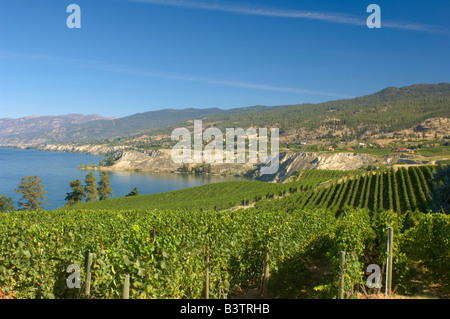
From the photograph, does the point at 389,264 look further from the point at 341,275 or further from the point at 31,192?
the point at 31,192

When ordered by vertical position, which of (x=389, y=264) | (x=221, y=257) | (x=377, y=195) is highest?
(x=389, y=264)

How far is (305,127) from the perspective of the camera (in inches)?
6737

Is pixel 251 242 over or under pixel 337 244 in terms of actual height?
under

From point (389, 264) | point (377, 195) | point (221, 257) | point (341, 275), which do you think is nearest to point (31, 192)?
point (221, 257)

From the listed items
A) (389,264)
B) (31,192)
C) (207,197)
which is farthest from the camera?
(207,197)

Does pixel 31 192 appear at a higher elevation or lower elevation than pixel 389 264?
lower

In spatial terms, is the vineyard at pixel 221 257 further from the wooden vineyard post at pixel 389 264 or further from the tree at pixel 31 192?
the tree at pixel 31 192

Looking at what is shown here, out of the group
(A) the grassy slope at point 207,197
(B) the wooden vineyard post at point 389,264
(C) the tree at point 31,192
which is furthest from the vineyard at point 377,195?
(C) the tree at point 31,192

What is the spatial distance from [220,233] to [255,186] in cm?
4509

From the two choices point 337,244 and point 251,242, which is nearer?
point 337,244

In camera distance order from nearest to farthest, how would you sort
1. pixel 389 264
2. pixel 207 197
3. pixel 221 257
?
pixel 389 264
pixel 221 257
pixel 207 197
